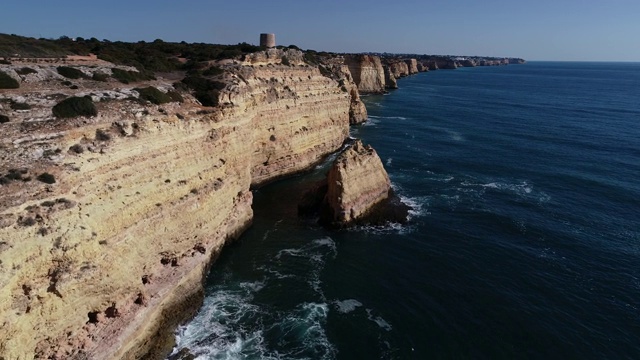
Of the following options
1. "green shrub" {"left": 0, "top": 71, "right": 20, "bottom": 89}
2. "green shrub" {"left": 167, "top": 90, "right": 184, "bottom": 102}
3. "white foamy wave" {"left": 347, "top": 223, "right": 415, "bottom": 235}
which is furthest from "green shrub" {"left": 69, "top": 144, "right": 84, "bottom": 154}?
"white foamy wave" {"left": 347, "top": 223, "right": 415, "bottom": 235}

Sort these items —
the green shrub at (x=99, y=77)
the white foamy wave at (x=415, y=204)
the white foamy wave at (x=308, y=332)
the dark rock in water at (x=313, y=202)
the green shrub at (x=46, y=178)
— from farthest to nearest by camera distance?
the white foamy wave at (x=415, y=204), the dark rock in water at (x=313, y=202), the green shrub at (x=99, y=77), the white foamy wave at (x=308, y=332), the green shrub at (x=46, y=178)

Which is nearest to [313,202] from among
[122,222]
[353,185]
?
[353,185]

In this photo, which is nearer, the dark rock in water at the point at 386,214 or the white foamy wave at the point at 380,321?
the white foamy wave at the point at 380,321

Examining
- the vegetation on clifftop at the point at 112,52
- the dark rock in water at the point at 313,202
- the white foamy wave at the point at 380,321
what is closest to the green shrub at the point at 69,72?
the vegetation on clifftop at the point at 112,52

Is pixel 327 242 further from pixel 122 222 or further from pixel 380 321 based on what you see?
pixel 122 222

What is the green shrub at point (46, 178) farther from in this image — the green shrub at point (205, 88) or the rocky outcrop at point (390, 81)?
the rocky outcrop at point (390, 81)

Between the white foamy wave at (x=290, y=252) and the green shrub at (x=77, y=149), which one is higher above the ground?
the green shrub at (x=77, y=149)

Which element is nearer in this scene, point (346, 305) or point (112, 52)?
point (346, 305)
